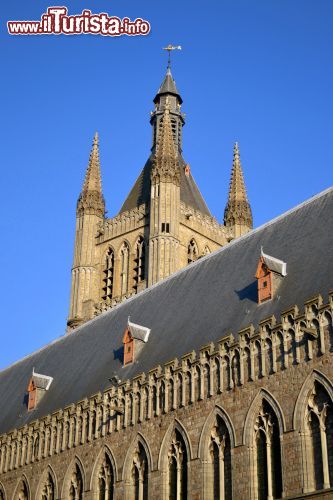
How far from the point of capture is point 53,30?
28.5 meters

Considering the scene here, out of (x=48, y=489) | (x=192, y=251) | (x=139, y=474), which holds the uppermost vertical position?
(x=192, y=251)

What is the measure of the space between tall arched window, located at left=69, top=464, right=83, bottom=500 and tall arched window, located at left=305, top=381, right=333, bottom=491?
10.5 m

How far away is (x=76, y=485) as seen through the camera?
28.8 m

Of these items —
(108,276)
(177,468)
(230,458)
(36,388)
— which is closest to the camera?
(230,458)

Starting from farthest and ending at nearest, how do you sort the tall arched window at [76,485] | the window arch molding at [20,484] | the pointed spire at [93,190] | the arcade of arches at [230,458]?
the pointed spire at [93,190]
the window arch molding at [20,484]
the tall arched window at [76,485]
the arcade of arches at [230,458]

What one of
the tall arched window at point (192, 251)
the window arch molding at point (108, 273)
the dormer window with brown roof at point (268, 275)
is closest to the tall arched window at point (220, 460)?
the dormer window with brown roof at point (268, 275)

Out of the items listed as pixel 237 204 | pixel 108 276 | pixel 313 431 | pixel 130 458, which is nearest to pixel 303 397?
pixel 313 431

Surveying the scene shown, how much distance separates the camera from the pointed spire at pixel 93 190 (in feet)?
189

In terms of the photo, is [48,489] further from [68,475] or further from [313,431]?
[313,431]

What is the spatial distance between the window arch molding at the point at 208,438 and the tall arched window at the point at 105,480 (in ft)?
15.4

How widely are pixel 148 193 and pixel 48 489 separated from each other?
95.3ft

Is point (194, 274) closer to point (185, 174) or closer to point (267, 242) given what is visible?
point (267, 242)

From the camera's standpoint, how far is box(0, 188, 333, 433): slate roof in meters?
24.8

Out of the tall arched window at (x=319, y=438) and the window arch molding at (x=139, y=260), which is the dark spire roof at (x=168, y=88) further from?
the tall arched window at (x=319, y=438)
